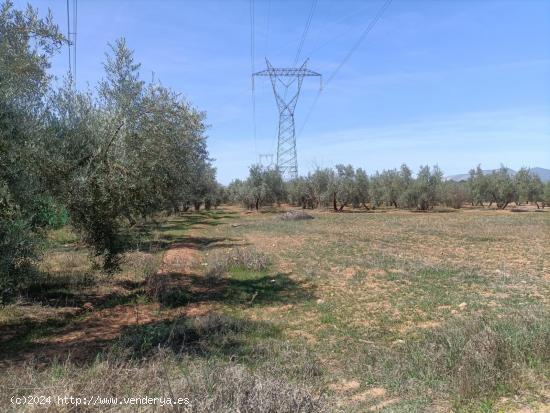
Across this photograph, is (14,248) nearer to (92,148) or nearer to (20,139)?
(20,139)

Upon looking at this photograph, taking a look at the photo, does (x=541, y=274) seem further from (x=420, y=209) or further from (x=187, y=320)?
(x=420, y=209)

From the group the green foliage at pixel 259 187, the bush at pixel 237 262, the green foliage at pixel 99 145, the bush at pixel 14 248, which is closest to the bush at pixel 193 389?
the bush at pixel 14 248

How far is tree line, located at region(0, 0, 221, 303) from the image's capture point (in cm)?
A: 901

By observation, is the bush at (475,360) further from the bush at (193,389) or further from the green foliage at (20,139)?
the green foliage at (20,139)

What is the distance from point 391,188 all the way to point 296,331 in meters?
66.8

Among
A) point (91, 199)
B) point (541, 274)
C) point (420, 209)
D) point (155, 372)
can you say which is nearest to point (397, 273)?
point (541, 274)

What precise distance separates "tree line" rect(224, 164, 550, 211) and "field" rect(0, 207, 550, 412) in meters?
48.0

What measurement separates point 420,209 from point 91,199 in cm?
6579

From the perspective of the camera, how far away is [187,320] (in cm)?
1034

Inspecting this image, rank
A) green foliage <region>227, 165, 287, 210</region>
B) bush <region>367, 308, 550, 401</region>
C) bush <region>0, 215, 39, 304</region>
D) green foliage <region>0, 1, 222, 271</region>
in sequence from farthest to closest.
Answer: green foliage <region>227, 165, 287, 210</region> < green foliage <region>0, 1, 222, 271</region> < bush <region>0, 215, 39, 304</region> < bush <region>367, 308, 550, 401</region>

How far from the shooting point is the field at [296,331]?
5.28m

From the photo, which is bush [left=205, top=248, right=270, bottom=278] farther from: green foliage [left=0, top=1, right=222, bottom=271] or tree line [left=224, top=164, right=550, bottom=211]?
tree line [left=224, top=164, right=550, bottom=211]

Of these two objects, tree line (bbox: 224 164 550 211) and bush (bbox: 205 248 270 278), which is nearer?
bush (bbox: 205 248 270 278)

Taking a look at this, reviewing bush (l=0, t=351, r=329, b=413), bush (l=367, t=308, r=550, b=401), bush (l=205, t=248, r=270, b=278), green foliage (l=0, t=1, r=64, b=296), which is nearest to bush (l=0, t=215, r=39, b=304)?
green foliage (l=0, t=1, r=64, b=296)
